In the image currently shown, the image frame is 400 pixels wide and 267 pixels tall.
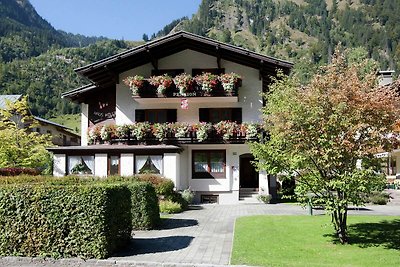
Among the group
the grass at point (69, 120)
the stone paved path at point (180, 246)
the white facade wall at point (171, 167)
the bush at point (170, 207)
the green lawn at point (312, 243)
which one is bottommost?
the stone paved path at point (180, 246)

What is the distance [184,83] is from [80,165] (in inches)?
342

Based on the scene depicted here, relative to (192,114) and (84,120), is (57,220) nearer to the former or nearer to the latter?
(192,114)

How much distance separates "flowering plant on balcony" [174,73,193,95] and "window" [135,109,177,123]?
2335 millimetres

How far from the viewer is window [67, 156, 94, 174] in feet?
95.9

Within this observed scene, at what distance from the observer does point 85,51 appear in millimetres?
196500

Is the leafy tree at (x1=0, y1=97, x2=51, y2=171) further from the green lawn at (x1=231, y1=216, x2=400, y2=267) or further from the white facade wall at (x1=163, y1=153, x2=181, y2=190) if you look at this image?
the green lawn at (x1=231, y1=216, x2=400, y2=267)

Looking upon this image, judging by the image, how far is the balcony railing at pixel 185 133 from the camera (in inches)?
1127

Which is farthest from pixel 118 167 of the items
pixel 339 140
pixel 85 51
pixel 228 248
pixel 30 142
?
pixel 85 51

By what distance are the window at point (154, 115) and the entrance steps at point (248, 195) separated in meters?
7.13

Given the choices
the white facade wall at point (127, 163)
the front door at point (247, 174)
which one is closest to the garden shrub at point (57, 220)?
the white facade wall at point (127, 163)

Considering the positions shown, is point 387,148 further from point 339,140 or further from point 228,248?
point 228,248

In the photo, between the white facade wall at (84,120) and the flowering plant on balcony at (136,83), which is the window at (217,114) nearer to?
the flowering plant on balcony at (136,83)

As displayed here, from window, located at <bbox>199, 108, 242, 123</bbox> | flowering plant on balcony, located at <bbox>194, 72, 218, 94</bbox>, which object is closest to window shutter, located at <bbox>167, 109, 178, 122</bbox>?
window, located at <bbox>199, 108, 242, 123</bbox>

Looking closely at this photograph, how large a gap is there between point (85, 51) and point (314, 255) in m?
196
